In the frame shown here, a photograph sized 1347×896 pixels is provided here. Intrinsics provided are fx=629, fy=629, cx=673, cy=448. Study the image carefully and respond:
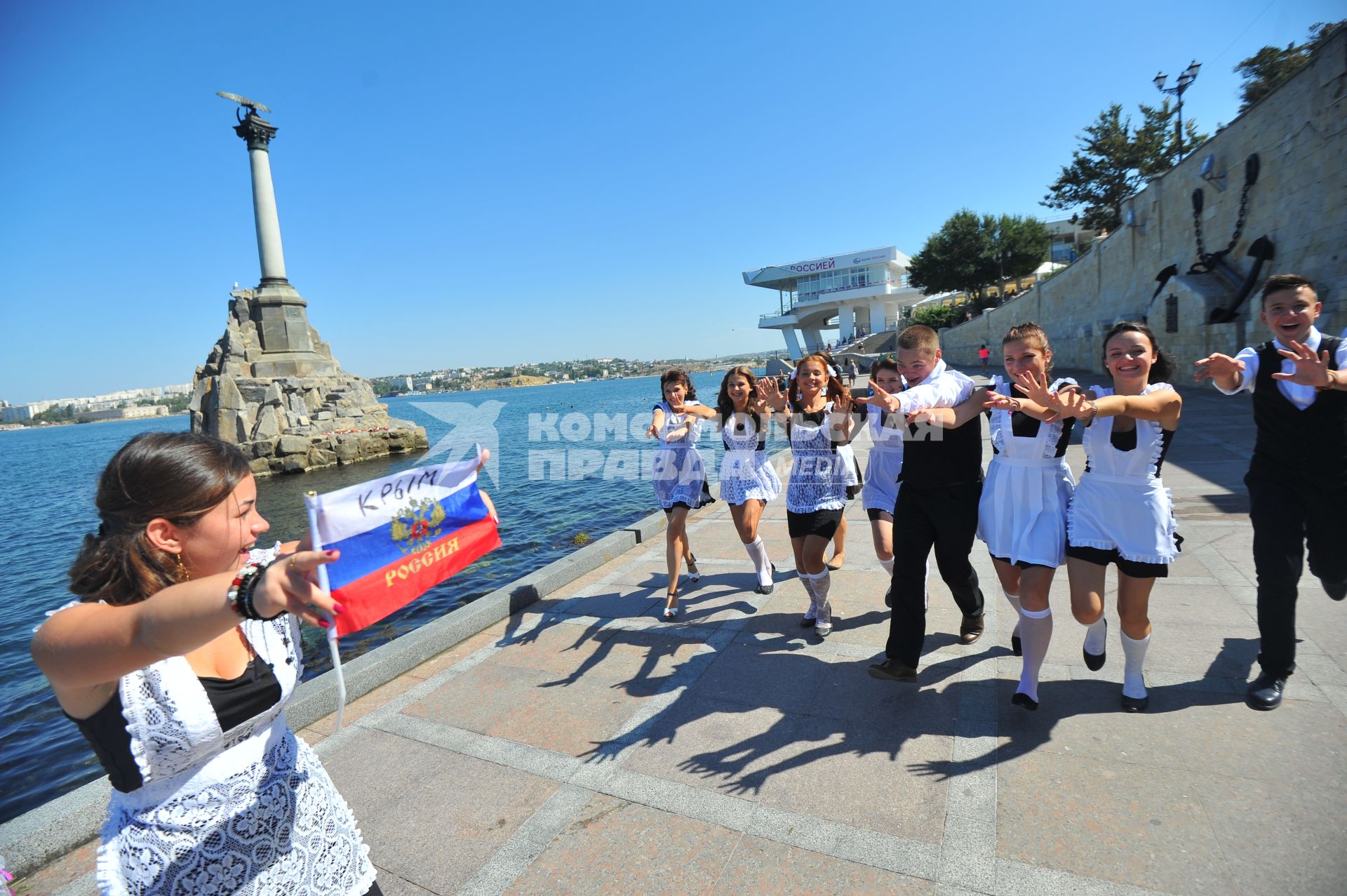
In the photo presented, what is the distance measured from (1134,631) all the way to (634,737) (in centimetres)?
290

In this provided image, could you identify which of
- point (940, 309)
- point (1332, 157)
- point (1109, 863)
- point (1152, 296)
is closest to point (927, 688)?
point (1109, 863)

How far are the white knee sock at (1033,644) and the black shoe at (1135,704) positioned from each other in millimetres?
446

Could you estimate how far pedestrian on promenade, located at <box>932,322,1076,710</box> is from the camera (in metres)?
3.48

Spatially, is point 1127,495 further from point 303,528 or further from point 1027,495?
point 303,528

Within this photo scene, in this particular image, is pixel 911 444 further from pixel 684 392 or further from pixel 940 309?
pixel 940 309

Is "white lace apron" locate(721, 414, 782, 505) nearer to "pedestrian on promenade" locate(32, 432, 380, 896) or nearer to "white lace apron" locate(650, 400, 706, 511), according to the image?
"white lace apron" locate(650, 400, 706, 511)

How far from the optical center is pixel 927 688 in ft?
13.0

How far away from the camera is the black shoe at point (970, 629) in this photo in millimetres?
4457

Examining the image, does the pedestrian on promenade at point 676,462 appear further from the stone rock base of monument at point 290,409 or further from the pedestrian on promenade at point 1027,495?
the stone rock base of monument at point 290,409

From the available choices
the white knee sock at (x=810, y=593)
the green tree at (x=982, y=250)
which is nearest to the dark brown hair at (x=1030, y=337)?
the white knee sock at (x=810, y=593)

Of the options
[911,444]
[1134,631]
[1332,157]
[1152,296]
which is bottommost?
[1134,631]

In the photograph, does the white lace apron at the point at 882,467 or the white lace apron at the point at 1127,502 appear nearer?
the white lace apron at the point at 1127,502

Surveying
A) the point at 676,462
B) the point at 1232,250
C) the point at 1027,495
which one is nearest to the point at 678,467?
the point at 676,462

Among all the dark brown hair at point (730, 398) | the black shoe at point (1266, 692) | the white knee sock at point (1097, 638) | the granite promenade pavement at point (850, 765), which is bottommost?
the granite promenade pavement at point (850, 765)
